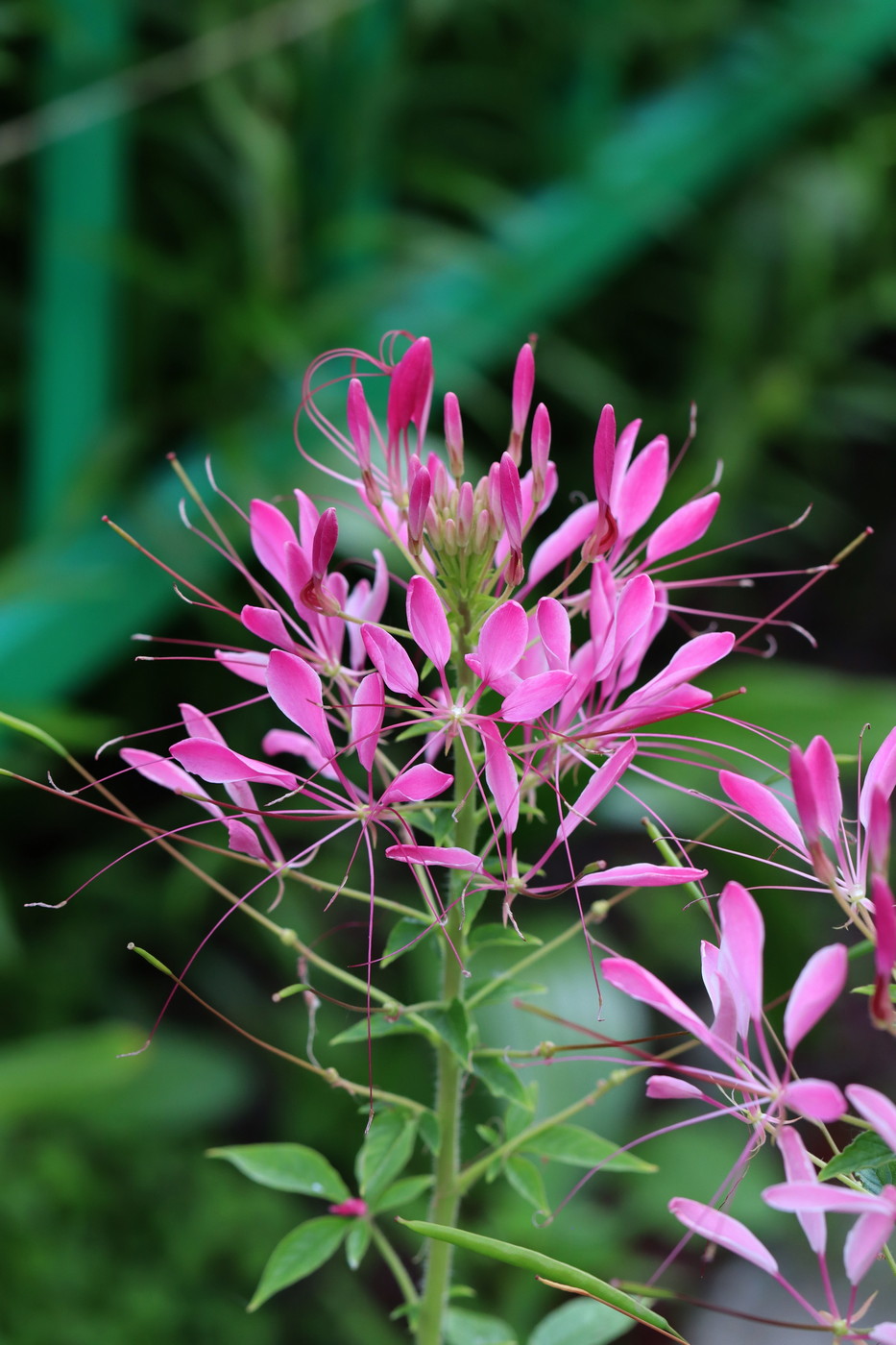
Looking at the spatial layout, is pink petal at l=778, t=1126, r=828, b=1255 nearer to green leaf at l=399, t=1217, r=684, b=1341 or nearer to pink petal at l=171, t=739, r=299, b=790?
green leaf at l=399, t=1217, r=684, b=1341

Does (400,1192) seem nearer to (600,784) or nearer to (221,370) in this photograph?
(600,784)

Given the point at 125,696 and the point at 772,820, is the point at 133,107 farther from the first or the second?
the point at 772,820

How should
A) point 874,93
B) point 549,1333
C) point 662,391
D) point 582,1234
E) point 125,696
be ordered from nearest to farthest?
point 549,1333 → point 582,1234 → point 125,696 → point 662,391 → point 874,93

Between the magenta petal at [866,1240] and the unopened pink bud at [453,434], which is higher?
the unopened pink bud at [453,434]

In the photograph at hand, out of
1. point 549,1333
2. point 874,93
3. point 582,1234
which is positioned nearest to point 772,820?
point 549,1333

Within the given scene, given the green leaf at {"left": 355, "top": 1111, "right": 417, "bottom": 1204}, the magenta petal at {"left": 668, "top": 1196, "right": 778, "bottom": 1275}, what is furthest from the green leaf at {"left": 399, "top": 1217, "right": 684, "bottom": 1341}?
the green leaf at {"left": 355, "top": 1111, "right": 417, "bottom": 1204}

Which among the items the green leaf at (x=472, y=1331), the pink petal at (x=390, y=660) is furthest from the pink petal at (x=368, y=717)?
the green leaf at (x=472, y=1331)

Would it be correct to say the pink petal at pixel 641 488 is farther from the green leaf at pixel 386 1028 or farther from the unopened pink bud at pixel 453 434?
the green leaf at pixel 386 1028
